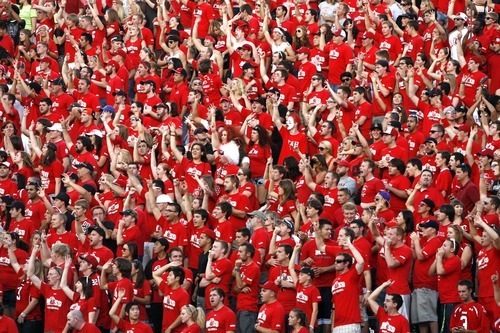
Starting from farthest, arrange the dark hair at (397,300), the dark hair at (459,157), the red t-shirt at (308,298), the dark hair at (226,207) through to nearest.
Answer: the dark hair at (459,157) → the dark hair at (226,207) → the red t-shirt at (308,298) → the dark hair at (397,300)

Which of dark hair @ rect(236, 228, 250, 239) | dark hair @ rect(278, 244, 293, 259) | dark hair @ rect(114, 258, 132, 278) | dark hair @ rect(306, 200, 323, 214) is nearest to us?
dark hair @ rect(278, 244, 293, 259)

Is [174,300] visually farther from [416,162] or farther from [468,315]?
[416,162]

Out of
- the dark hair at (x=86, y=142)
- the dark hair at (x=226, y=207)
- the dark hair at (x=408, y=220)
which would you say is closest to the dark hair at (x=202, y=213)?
the dark hair at (x=226, y=207)

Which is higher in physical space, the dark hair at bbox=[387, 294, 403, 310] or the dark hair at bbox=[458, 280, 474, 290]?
the dark hair at bbox=[458, 280, 474, 290]

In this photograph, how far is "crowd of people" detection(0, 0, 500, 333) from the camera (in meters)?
16.7

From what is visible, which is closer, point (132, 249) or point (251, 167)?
point (132, 249)

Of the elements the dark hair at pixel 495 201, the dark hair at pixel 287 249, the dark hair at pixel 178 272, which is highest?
the dark hair at pixel 495 201

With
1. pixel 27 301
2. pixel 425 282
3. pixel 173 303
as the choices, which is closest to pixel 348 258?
pixel 425 282

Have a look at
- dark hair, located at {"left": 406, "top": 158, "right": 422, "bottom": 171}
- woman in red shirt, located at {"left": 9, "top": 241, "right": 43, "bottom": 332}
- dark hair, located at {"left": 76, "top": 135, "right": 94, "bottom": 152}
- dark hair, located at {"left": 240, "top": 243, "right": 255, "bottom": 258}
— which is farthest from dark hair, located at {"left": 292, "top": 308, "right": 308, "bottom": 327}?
dark hair, located at {"left": 76, "top": 135, "right": 94, "bottom": 152}

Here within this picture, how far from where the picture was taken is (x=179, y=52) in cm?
2305

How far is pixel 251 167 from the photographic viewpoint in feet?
65.0

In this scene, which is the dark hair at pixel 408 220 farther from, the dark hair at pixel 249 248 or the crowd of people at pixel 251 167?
the dark hair at pixel 249 248

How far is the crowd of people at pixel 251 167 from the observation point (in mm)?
16672

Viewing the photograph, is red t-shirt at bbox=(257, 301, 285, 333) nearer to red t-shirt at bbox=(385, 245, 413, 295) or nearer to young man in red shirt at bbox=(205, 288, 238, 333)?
young man in red shirt at bbox=(205, 288, 238, 333)
